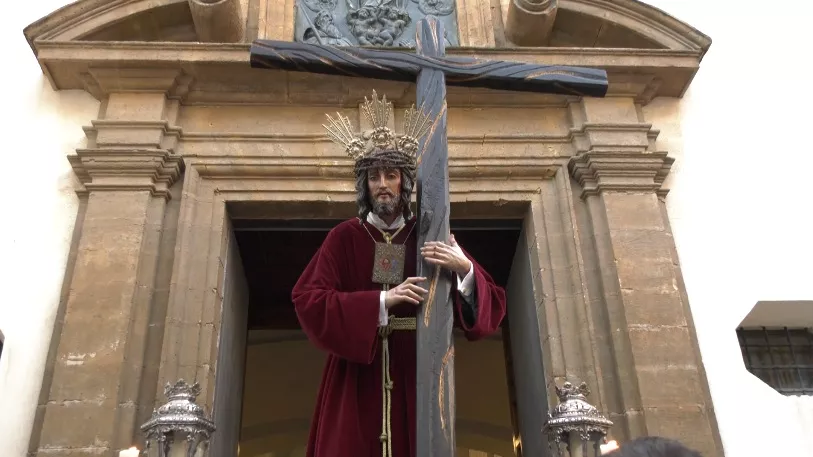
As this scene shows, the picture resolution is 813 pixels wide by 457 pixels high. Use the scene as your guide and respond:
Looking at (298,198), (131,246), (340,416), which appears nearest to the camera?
(340,416)

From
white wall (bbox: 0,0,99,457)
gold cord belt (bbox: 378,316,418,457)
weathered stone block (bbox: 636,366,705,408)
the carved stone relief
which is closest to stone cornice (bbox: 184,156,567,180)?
white wall (bbox: 0,0,99,457)

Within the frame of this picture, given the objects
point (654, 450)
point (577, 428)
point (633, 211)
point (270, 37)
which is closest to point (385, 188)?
point (577, 428)

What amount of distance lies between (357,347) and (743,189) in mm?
3280

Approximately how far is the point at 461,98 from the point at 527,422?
6.95 ft

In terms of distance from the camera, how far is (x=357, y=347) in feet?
9.35

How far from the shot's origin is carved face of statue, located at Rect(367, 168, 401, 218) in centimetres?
311

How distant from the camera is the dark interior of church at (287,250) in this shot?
200 inches

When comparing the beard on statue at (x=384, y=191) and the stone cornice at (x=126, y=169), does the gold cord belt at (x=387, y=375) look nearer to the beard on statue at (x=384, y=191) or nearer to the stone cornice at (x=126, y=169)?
the beard on statue at (x=384, y=191)

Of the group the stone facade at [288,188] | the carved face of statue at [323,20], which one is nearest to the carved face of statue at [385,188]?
the stone facade at [288,188]

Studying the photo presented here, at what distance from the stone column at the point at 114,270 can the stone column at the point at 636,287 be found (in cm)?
249

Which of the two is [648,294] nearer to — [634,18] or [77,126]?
[634,18]

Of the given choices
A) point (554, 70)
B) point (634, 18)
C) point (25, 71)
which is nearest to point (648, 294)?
point (554, 70)

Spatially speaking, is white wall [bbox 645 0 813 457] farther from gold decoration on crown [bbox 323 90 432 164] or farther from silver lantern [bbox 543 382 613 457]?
gold decoration on crown [bbox 323 90 432 164]

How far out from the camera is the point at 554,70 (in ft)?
11.0
